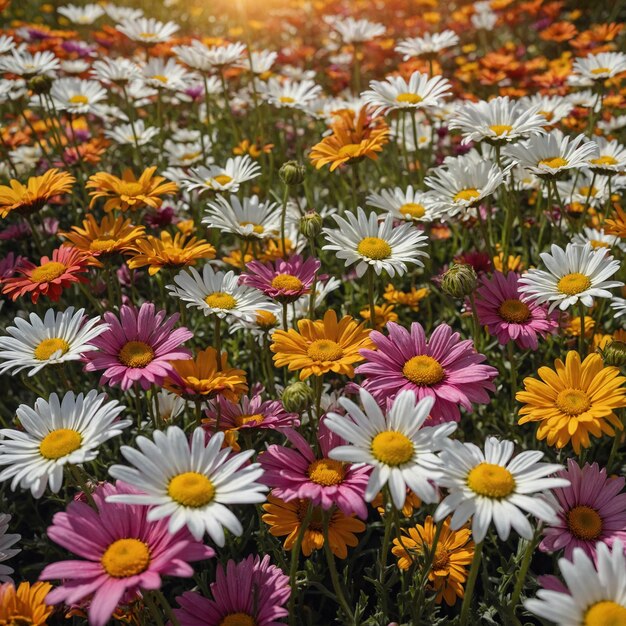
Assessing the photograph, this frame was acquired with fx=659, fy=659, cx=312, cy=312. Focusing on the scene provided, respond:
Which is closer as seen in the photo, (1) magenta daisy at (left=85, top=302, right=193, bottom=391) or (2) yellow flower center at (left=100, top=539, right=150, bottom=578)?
(2) yellow flower center at (left=100, top=539, right=150, bottom=578)

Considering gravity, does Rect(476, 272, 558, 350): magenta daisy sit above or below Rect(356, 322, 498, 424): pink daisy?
above

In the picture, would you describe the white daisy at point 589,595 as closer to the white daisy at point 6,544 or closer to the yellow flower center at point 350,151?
the white daisy at point 6,544

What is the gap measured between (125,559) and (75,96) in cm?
352

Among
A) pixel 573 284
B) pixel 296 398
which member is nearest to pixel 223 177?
pixel 296 398

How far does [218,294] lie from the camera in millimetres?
2441

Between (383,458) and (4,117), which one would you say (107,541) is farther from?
(4,117)

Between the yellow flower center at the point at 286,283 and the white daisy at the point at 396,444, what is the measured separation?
777 mm

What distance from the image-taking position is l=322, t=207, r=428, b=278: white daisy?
2.40 m

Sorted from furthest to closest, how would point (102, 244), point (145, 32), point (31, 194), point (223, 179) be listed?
point (145, 32), point (223, 179), point (31, 194), point (102, 244)

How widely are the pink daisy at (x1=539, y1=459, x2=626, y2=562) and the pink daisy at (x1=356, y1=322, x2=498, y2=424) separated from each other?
37 centimetres

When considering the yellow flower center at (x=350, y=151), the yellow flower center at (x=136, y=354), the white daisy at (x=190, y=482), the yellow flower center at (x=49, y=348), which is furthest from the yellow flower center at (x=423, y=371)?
the yellow flower center at (x=350, y=151)

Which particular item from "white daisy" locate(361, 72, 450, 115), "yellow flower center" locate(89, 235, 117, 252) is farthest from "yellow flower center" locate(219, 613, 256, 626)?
"white daisy" locate(361, 72, 450, 115)

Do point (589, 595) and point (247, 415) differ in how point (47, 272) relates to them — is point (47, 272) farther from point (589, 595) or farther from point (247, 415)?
point (589, 595)

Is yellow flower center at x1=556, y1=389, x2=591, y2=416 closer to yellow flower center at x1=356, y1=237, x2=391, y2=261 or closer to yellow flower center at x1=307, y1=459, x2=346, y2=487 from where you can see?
yellow flower center at x1=307, y1=459, x2=346, y2=487
